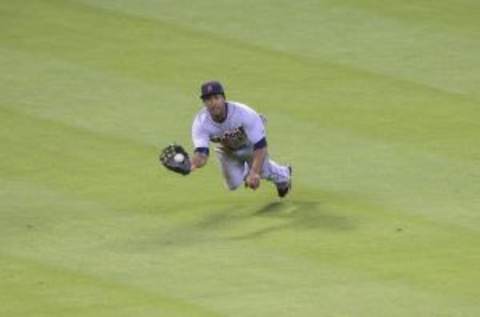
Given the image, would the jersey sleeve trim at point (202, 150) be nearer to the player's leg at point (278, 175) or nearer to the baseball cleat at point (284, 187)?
the player's leg at point (278, 175)

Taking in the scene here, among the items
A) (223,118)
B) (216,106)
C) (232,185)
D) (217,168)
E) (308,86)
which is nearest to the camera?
(216,106)

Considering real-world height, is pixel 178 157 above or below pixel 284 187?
above

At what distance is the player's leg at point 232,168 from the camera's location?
606 inches

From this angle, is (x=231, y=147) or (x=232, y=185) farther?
(x=232, y=185)

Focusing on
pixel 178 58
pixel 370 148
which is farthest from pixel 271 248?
pixel 178 58

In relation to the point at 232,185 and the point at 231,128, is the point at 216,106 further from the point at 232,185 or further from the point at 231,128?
the point at 232,185

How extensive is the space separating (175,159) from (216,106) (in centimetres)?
66

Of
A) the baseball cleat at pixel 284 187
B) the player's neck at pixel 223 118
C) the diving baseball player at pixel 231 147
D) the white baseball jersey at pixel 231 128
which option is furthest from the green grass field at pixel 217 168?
the player's neck at pixel 223 118

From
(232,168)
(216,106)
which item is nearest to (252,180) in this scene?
(216,106)

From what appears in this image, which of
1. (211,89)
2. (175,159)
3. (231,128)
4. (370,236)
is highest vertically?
(211,89)

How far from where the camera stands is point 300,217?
1502 cm

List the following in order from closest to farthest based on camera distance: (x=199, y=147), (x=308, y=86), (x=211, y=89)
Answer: (x=211, y=89) → (x=199, y=147) → (x=308, y=86)

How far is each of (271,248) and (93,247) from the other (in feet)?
4.70

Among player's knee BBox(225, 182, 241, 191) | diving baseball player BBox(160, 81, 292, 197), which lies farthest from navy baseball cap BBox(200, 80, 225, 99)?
player's knee BBox(225, 182, 241, 191)
